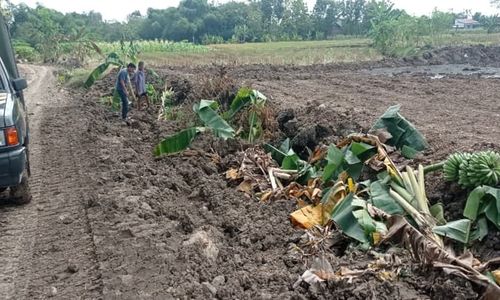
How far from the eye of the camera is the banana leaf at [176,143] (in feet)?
31.6

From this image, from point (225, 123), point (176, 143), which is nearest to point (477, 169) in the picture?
point (225, 123)

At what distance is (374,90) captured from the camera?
18.3 metres

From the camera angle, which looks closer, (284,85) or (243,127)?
(243,127)

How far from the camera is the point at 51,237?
632 centimetres

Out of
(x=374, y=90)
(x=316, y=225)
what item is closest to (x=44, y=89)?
(x=374, y=90)

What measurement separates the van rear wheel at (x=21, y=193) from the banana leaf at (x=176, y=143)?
2659 millimetres

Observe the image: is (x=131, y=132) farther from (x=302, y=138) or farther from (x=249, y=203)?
(x=249, y=203)

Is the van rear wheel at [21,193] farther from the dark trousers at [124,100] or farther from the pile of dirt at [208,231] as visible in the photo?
the dark trousers at [124,100]

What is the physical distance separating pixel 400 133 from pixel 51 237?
16.1 feet

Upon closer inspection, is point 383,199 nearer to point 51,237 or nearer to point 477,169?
point 477,169

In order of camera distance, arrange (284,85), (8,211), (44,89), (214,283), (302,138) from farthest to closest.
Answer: (44,89), (284,85), (302,138), (8,211), (214,283)

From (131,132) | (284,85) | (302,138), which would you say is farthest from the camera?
(284,85)

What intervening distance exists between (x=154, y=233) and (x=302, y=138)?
4072 mm

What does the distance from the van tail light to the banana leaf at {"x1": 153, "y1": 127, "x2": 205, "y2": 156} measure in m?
3.06
